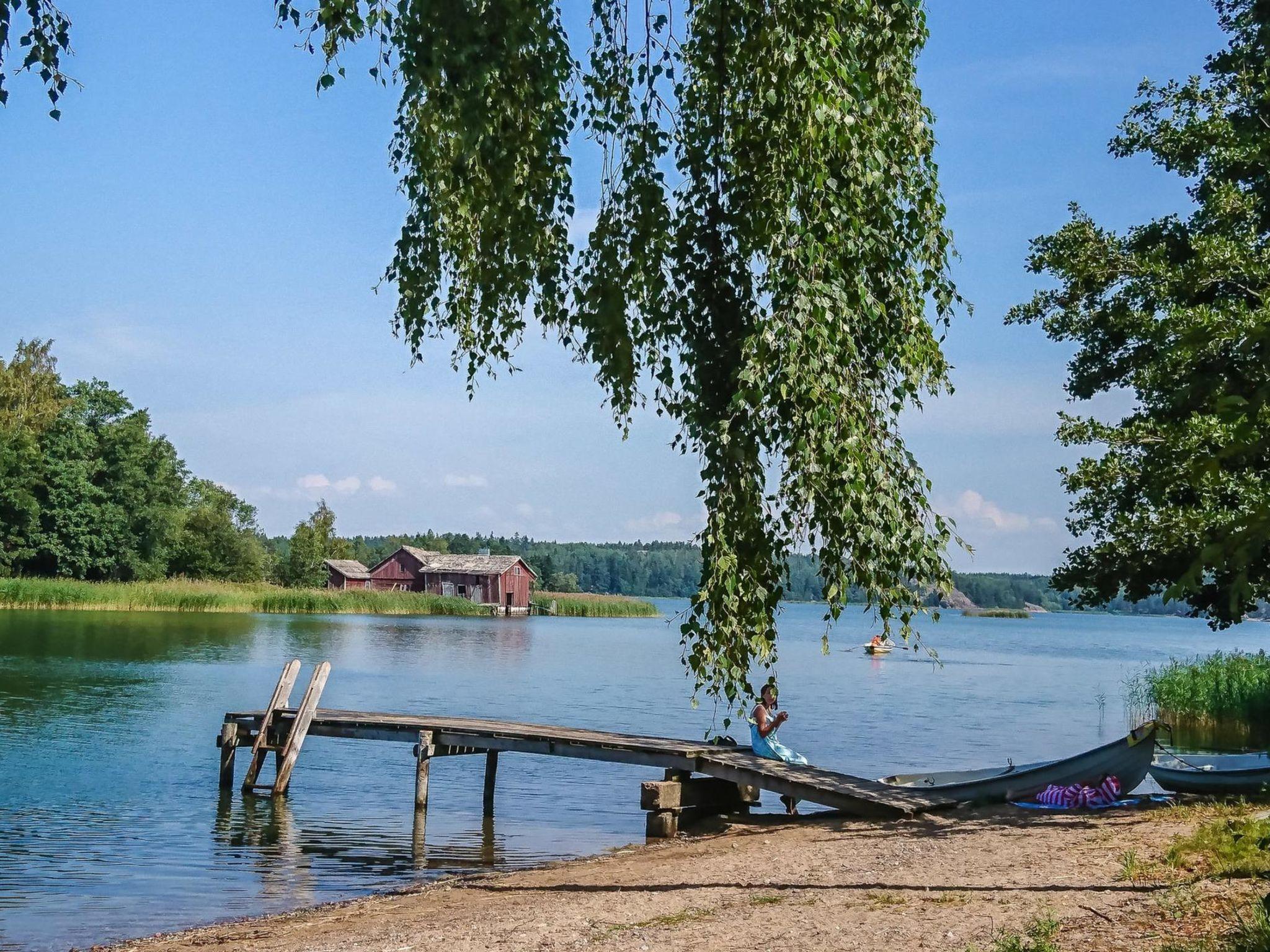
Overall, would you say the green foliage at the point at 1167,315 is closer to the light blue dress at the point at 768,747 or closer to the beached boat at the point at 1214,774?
the beached boat at the point at 1214,774

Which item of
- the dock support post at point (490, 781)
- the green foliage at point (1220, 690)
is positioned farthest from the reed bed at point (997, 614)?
the dock support post at point (490, 781)

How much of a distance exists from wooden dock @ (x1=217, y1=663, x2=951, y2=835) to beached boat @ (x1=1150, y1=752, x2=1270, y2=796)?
2.76m

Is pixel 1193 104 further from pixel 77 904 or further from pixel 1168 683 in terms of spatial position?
pixel 77 904

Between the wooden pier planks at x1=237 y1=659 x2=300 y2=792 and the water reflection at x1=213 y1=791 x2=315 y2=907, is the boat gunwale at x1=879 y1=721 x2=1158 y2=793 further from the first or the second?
the wooden pier planks at x1=237 y1=659 x2=300 y2=792

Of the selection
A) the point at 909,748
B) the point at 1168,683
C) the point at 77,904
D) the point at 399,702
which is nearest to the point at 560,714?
the point at 399,702

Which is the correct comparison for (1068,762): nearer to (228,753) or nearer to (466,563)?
(228,753)

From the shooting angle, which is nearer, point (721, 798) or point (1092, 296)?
point (721, 798)

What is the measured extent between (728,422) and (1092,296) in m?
17.1

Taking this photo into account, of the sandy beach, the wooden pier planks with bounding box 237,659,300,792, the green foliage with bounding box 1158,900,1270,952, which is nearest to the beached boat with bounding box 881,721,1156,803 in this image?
the sandy beach

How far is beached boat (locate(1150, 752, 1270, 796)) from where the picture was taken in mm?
13078

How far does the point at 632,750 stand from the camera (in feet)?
49.5

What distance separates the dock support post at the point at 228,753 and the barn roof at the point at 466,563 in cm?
7838

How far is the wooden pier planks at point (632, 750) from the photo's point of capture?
1348 cm

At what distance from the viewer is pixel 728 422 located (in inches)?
255
